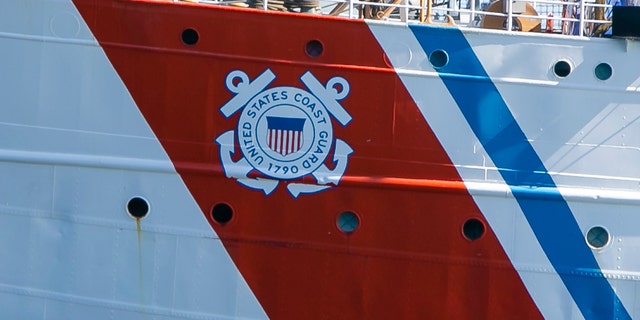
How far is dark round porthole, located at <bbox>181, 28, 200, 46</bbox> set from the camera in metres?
6.23

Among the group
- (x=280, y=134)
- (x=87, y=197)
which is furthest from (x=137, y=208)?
(x=280, y=134)

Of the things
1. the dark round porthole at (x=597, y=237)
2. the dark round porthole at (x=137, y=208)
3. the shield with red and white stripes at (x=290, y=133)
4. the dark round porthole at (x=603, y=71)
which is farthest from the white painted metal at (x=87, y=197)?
the dark round porthole at (x=603, y=71)

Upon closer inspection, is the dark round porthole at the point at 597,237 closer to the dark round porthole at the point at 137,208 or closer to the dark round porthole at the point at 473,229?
the dark round porthole at the point at 473,229

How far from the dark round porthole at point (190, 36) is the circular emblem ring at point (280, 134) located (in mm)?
560

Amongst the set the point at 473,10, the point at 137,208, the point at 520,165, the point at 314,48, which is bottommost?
the point at 137,208

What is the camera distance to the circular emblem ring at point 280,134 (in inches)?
244

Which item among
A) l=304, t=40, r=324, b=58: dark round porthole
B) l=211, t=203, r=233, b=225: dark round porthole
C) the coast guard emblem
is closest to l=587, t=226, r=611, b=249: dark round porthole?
the coast guard emblem

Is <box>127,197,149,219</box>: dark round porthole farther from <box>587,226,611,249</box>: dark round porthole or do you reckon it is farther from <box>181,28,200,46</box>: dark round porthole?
<box>587,226,611,249</box>: dark round porthole

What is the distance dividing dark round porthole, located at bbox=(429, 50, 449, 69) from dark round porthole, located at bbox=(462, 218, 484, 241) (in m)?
1.07

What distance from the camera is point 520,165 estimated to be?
6254 millimetres

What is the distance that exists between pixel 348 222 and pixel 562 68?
179cm

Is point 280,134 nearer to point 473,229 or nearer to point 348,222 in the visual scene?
point 348,222

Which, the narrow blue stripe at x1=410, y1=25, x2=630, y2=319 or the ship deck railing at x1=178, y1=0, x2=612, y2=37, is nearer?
the narrow blue stripe at x1=410, y1=25, x2=630, y2=319

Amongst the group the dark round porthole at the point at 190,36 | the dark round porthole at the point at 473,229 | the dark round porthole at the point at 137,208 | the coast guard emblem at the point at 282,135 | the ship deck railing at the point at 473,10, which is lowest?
the dark round porthole at the point at 137,208
